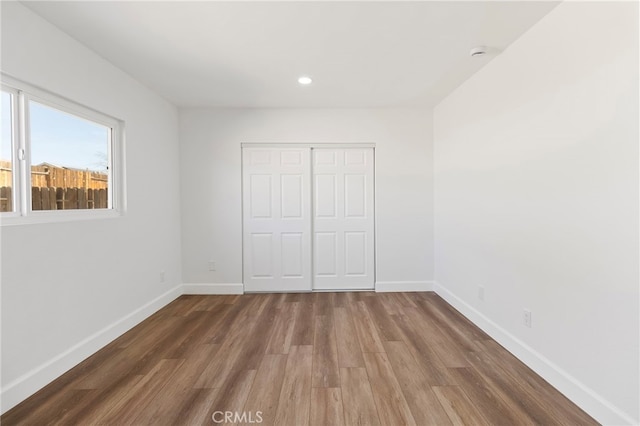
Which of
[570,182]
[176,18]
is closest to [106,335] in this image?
[176,18]

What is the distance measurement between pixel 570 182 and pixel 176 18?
272cm

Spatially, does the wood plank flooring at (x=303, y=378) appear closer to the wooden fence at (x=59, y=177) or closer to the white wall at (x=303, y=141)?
the white wall at (x=303, y=141)

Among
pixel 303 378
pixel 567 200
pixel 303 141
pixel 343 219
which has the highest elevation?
pixel 303 141

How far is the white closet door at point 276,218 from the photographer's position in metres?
3.79

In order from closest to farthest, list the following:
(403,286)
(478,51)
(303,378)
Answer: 1. (303,378)
2. (478,51)
3. (403,286)

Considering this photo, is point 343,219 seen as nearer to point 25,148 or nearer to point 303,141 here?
point 303,141

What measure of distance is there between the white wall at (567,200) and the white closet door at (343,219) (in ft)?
4.63

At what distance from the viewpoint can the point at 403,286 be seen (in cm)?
381

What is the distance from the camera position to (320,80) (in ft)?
9.32

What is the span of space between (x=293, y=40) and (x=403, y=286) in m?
3.14

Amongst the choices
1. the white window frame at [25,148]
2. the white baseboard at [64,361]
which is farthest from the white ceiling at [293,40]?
the white baseboard at [64,361]

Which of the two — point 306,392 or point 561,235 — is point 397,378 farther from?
point 561,235

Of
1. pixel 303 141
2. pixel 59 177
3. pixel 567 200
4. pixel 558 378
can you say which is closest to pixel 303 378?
pixel 558 378

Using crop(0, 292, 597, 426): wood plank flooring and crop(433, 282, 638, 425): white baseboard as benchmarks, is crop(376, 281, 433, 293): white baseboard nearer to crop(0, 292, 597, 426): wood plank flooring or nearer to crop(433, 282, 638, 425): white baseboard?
crop(0, 292, 597, 426): wood plank flooring
